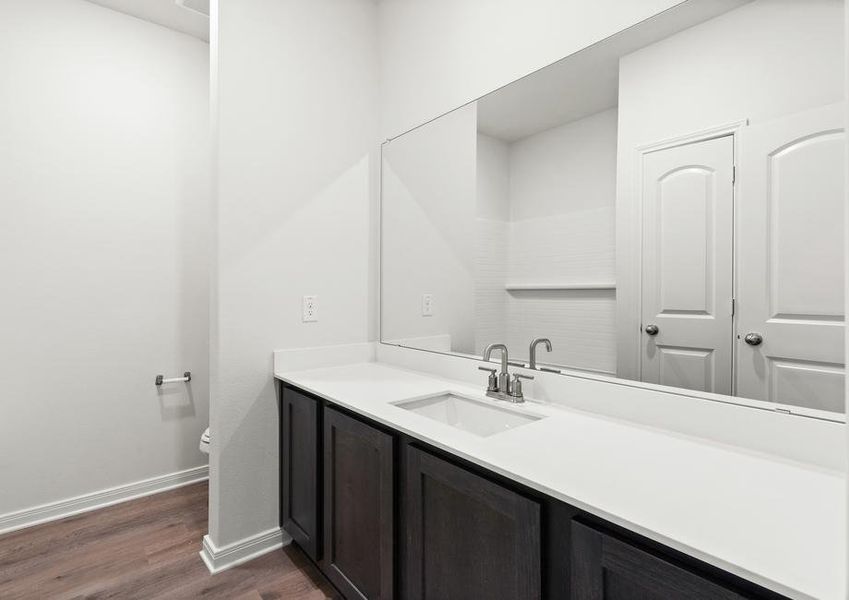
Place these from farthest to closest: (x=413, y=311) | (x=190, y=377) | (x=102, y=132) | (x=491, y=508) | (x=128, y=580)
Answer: (x=190, y=377)
(x=102, y=132)
(x=413, y=311)
(x=128, y=580)
(x=491, y=508)

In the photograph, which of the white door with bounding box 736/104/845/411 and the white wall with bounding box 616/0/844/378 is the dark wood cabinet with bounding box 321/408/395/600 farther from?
the white door with bounding box 736/104/845/411

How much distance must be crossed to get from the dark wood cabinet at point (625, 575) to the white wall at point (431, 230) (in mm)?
1004

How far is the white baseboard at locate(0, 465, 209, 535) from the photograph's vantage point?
6.86ft

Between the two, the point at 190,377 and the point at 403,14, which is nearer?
the point at 403,14

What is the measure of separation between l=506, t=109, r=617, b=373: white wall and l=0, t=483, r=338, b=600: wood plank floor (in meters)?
1.29

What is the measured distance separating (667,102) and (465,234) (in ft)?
2.71

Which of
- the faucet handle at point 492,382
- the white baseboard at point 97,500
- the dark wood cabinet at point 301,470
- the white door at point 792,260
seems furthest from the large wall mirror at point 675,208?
the white baseboard at point 97,500

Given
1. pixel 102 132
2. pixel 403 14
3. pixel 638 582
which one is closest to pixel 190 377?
pixel 102 132

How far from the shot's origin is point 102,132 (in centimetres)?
230

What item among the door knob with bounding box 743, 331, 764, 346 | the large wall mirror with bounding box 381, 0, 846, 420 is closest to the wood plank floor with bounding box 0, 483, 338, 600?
the large wall mirror with bounding box 381, 0, 846, 420

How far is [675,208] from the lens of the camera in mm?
1177

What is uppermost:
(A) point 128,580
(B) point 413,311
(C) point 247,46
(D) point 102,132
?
(C) point 247,46

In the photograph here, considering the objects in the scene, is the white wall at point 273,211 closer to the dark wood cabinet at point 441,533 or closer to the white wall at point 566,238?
the dark wood cabinet at point 441,533

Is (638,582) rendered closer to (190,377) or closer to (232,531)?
(232,531)
